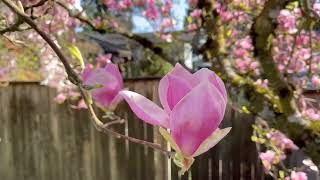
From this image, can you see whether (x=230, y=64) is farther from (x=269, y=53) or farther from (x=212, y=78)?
(x=212, y=78)

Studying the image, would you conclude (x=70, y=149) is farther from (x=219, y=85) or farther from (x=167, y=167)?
(x=219, y=85)

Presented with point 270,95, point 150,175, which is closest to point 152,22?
point 150,175

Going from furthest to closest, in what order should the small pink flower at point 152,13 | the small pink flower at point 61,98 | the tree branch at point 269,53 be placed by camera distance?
the small pink flower at point 152,13, the small pink flower at point 61,98, the tree branch at point 269,53

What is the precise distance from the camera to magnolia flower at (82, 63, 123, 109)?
77cm

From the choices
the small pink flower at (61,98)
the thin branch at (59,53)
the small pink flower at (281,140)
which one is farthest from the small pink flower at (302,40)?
the thin branch at (59,53)

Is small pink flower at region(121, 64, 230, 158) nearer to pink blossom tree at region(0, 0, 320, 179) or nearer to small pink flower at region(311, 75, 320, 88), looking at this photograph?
pink blossom tree at region(0, 0, 320, 179)

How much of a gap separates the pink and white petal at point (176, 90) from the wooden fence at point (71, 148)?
288 centimetres

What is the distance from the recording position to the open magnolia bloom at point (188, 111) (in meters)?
0.54

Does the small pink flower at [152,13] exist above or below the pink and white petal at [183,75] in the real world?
above

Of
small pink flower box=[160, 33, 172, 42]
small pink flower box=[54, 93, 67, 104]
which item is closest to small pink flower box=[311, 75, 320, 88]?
small pink flower box=[160, 33, 172, 42]

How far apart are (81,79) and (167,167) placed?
2750 millimetres

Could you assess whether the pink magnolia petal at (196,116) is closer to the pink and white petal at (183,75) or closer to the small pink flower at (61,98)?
the pink and white petal at (183,75)

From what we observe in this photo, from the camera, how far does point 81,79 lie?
2.74ft

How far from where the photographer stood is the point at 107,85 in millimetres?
777
